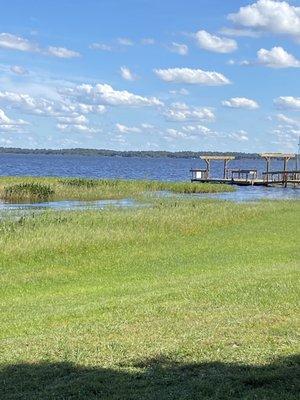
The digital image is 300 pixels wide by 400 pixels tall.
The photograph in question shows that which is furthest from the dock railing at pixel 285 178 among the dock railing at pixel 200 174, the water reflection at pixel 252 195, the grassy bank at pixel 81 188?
the grassy bank at pixel 81 188

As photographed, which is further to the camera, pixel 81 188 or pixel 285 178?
pixel 285 178

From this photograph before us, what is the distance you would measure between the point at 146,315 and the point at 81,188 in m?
43.5

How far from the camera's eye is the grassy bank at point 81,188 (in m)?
49.3

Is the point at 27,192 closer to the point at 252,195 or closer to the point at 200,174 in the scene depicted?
the point at 252,195

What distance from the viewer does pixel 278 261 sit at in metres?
17.3

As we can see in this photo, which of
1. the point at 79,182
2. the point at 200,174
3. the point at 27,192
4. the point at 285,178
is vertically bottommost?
the point at 27,192

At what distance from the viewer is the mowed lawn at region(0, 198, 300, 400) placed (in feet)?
23.0

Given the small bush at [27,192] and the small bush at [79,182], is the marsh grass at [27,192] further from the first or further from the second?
the small bush at [79,182]

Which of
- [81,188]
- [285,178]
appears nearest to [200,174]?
[285,178]

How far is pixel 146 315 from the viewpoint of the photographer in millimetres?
10562

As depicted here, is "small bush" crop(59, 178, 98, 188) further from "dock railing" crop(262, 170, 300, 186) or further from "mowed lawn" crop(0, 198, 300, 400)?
"mowed lawn" crop(0, 198, 300, 400)

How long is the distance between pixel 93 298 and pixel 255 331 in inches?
175

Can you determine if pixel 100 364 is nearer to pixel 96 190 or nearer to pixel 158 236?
pixel 158 236

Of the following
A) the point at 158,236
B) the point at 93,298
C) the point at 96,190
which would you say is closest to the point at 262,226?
the point at 158,236
